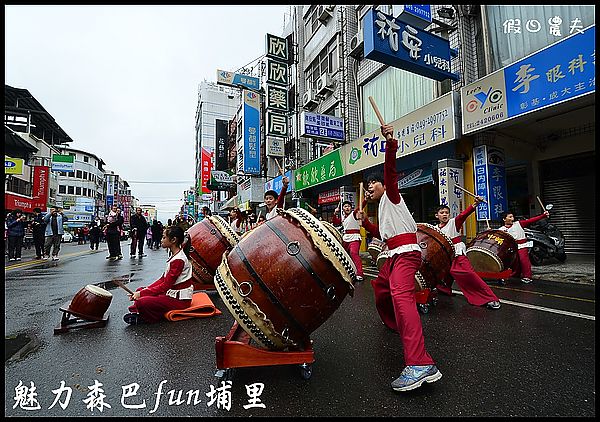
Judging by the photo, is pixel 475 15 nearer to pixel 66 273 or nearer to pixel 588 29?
pixel 588 29

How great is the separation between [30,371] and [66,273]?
7052mm

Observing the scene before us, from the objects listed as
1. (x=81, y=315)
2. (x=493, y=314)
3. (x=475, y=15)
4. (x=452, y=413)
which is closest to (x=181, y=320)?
(x=81, y=315)

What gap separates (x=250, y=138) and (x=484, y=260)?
19280 millimetres

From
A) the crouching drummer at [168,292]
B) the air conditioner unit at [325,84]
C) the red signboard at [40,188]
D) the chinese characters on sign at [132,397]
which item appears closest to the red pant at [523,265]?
the crouching drummer at [168,292]

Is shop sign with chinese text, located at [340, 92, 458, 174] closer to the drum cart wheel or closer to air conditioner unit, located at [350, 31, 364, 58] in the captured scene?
air conditioner unit, located at [350, 31, 364, 58]

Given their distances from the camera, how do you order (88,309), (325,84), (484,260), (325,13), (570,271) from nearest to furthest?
(88,309) → (484,260) → (570,271) → (325,84) → (325,13)

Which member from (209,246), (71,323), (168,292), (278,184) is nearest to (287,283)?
(168,292)

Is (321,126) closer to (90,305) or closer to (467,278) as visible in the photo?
(467,278)

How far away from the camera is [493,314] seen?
4391 mm

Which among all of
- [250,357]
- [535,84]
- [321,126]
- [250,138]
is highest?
[250,138]

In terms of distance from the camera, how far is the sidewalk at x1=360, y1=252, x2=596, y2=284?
270 inches

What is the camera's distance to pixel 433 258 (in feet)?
15.1

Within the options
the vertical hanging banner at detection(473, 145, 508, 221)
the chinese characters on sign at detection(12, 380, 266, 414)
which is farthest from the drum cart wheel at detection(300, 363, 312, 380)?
the vertical hanging banner at detection(473, 145, 508, 221)

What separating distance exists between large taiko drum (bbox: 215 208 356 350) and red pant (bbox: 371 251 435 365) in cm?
45
